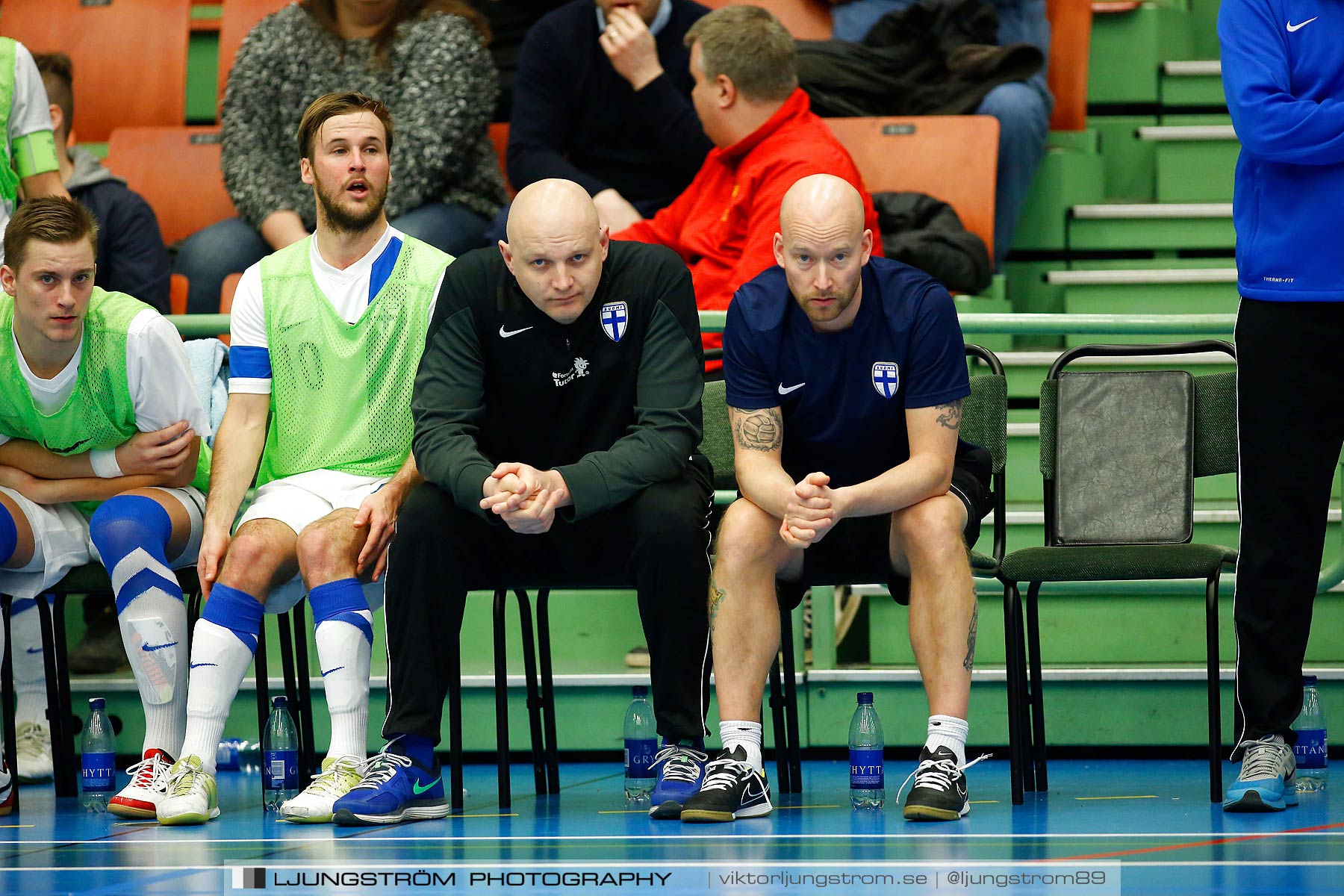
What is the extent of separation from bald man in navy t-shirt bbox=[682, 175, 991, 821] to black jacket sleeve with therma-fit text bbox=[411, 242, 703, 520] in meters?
0.14

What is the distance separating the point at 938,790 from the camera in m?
3.19

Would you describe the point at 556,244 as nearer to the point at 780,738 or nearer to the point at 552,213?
the point at 552,213

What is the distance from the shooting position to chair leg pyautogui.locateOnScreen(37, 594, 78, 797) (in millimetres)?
4004

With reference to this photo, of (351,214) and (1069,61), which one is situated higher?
(1069,61)

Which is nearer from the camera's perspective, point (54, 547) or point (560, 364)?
point (560, 364)

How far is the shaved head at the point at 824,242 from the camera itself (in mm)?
3320

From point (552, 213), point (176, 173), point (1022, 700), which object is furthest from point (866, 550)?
point (176, 173)

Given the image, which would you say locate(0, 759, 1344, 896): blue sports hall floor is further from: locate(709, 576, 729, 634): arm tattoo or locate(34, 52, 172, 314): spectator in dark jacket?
locate(34, 52, 172, 314): spectator in dark jacket

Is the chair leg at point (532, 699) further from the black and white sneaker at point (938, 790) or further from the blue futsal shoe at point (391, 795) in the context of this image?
the black and white sneaker at point (938, 790)

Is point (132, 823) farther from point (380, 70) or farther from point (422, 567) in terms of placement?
point (380, 70)

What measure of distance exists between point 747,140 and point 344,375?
1.50m

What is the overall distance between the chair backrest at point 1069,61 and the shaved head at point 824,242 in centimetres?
302

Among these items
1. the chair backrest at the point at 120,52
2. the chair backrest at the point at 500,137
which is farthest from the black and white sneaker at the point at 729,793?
the chair backrest at the point at 120,52

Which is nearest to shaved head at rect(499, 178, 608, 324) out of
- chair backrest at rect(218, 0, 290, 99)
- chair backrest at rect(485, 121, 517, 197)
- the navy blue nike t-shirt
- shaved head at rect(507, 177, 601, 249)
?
shaved head at rect(507, 177, 601, 249)
